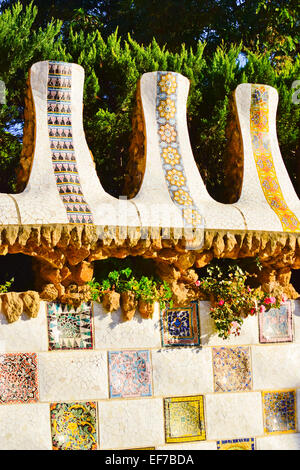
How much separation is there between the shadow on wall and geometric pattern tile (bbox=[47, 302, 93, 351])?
2.90ft

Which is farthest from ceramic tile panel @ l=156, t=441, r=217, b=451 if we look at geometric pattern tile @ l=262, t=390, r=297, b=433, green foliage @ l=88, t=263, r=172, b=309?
green foliage @ l=88, t=263, r=172, b=309

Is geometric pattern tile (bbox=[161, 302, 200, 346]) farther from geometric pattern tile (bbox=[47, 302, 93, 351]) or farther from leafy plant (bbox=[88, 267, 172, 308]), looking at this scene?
geometric pattern tile (bbox=[47, 302, 93, 351])

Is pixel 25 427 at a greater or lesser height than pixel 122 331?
lesser

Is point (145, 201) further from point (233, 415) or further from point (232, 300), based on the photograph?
point (233, 415)

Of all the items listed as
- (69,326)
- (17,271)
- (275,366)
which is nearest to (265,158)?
(275,366)

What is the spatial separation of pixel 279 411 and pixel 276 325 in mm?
938

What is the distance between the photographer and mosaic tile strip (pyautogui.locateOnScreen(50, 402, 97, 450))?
624 centimetres

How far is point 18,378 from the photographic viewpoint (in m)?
6.20

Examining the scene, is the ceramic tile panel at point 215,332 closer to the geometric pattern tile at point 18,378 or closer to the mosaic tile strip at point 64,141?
the mosaic tile strip at point 64,141

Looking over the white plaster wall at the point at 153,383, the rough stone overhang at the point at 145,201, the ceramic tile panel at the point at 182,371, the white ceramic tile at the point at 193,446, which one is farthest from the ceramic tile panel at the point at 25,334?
the white ceramic tile at the point at 193,446

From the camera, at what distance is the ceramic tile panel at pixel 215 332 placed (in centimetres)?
689

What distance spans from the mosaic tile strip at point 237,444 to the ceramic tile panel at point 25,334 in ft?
7.04

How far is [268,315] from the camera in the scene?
720 centimetres

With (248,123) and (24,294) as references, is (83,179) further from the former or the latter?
(248,123)
